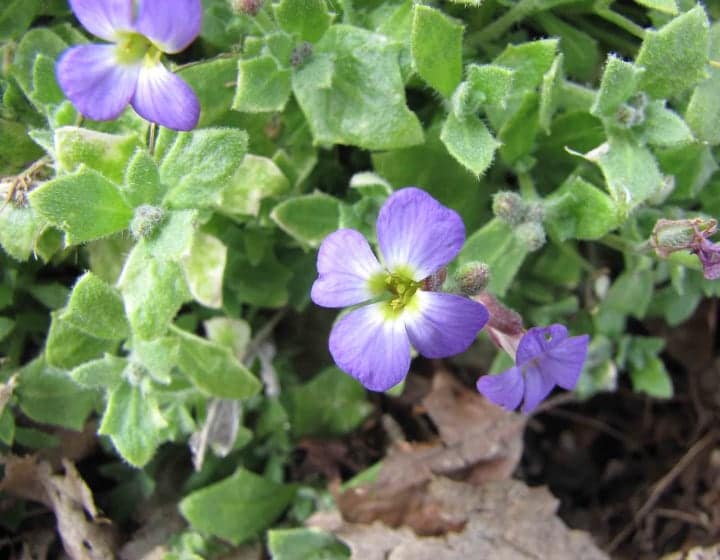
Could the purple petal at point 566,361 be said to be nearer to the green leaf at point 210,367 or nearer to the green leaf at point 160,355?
the green leaf at point 210,367

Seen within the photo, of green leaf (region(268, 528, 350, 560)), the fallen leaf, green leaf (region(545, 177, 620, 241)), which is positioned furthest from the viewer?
the fallen leaf

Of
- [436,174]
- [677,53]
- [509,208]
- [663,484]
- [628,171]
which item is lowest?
[663,484]

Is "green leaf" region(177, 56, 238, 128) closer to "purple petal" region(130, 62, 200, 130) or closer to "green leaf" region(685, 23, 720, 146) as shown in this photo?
"purple petal" region(130, 62, 200, 130)

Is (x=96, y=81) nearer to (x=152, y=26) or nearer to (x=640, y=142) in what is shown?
(x=152, y=26)

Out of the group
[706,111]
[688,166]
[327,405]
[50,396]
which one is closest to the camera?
[706,111]

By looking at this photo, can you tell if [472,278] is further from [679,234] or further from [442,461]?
[442,461]

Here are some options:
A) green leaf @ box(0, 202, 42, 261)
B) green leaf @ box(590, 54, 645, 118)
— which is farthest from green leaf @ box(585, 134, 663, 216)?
green leaf @ box(0, 202, 42, 261)

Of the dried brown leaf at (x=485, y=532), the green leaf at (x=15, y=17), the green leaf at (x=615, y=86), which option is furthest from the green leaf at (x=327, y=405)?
the green leaf at (x=15, y=17)

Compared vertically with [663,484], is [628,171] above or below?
above

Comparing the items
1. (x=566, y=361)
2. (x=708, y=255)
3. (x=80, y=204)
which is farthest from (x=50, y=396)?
(x=708, y=255)
